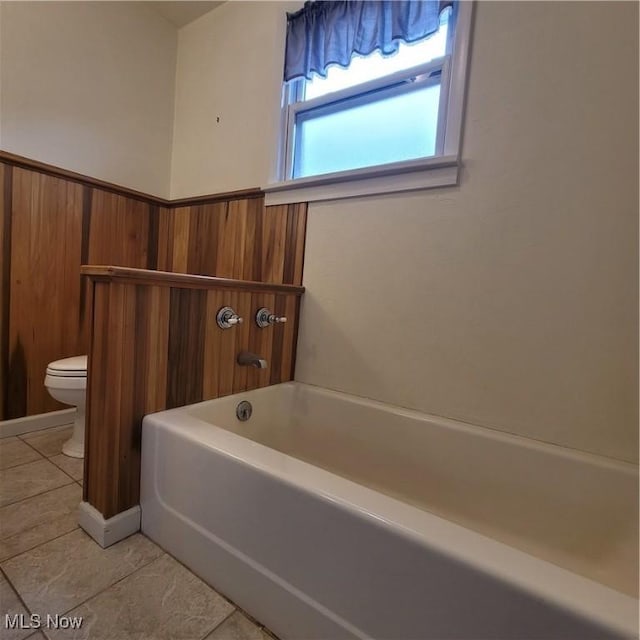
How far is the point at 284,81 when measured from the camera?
1.91 metres

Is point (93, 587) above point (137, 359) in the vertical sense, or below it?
below

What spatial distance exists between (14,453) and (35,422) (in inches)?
11.2

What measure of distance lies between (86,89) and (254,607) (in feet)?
8.62

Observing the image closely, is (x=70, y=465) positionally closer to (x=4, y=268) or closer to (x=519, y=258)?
(x=4, y=268)

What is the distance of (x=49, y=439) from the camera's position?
6.03ft

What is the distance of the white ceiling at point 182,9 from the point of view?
2.18 m

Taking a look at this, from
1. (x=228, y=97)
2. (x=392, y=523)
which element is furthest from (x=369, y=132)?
(x=392, y=523)

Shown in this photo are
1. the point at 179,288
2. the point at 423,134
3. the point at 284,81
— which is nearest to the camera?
the point at 179,288

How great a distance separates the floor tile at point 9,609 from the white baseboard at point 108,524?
0.22 meters

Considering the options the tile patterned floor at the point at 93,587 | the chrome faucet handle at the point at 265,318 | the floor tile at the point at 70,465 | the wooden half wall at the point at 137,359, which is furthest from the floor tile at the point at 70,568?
the chrome faucet handle at the point at 265,318

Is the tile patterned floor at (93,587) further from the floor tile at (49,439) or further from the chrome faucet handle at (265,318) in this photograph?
the chrome faucet handle at (265,318)

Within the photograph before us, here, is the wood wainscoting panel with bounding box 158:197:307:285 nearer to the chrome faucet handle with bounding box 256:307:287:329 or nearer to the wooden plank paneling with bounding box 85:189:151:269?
the wooden plank paneling with bounding box 85:189:151:269

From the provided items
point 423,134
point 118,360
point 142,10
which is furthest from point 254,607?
point 142,10

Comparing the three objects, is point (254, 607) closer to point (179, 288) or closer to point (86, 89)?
point (179, 288)
